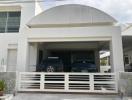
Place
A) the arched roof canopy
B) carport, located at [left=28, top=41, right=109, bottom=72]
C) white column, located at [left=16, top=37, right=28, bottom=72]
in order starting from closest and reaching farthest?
white column, located at [left=16, top=37, right=28, bottom=72], the arched roof canopy, carport, located at [left=28, top=41, right=109, bottom=72]

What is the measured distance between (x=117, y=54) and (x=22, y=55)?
18.6 ft

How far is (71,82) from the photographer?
28.9 feet

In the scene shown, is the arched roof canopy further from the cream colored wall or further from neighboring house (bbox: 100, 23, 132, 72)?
neighboring house (bbox: 100, 23, 132, 72)

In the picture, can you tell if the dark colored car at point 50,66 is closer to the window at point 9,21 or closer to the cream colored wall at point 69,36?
the cream colored wall at point 69,36

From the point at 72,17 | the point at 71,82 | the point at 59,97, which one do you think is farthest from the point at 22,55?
the point at 72,17

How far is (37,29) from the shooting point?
10.3 metres

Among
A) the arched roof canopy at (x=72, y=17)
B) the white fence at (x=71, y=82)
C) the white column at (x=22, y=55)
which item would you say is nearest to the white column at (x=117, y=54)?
the white fence at (x=71, y=82)

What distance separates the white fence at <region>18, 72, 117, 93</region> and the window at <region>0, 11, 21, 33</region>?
6015mm

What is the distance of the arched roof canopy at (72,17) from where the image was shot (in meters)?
10.6

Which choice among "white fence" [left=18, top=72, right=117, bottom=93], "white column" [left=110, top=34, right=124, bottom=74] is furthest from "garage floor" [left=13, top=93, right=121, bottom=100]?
"white column" [left=110, top=34, right=124, bottom=74]

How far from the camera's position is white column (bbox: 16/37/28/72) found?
391 inches

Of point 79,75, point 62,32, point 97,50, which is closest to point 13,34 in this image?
point 62,32

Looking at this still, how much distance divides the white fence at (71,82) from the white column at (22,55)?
81cm

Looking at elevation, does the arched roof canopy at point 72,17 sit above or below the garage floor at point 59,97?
above
